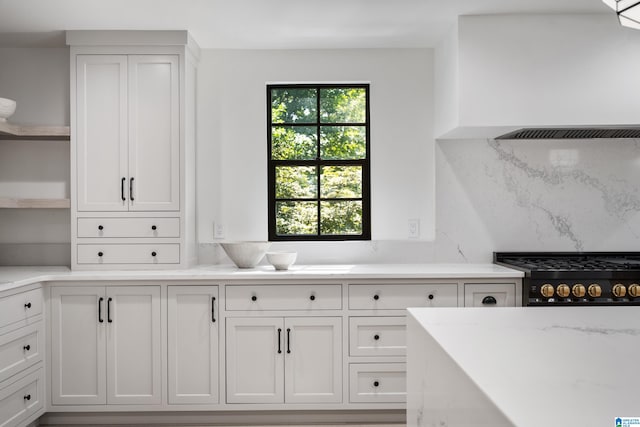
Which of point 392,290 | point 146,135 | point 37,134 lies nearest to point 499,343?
point 392,290

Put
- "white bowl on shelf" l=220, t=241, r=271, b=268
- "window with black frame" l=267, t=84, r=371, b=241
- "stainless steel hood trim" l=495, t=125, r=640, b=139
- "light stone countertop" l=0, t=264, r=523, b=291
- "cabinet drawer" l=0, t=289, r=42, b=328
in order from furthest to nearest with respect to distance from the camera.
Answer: "window with black frame" l=267, t=84, r=371, b=241, "white bowl on shelf" l=220, t=241, r=271, b=268, "stainless steel hood trim" l=495, t=125, r=640, b=139, "light stone countertop" l=0, t=264, r=523, b=291, "cabinet drawer" l=0, t=289, r=42, b=328

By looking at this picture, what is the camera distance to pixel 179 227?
140 inches

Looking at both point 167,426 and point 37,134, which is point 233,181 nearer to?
point 37,134

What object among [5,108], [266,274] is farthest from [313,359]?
[5,108]

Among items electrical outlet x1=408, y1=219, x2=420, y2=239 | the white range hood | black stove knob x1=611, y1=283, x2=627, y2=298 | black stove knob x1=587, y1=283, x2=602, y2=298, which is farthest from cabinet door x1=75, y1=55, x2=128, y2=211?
black stove knob x1=611, y1=283, x2=627, y2=298

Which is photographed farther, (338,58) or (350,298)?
(338,58)

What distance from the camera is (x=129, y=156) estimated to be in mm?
3539

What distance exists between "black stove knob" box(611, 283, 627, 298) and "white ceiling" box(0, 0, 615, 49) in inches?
61.6

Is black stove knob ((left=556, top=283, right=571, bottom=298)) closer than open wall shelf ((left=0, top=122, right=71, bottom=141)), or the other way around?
black stove knob ((left=556, top=283, right=571, bottom=298))

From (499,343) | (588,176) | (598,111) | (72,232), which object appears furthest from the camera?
(588,176)

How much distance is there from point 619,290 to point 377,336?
1362 mm

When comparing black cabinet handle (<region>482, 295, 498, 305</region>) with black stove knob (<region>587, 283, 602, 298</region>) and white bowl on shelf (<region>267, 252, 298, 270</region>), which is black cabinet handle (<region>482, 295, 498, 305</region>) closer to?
black stove knob (<region>587, 283, 602, 298</region>)

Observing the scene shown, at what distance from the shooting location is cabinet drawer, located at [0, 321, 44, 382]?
283 cm

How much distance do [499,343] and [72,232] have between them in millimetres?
2975
